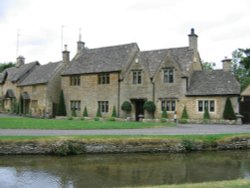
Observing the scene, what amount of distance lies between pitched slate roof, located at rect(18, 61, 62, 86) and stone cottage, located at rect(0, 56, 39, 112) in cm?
198

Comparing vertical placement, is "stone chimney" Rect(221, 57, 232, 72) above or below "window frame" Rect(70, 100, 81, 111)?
above

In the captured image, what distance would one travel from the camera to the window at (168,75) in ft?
140

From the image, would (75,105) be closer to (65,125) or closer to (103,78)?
(103,78)

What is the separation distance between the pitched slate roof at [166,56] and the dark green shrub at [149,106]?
3.71 meters

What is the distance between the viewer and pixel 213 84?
40.8 m

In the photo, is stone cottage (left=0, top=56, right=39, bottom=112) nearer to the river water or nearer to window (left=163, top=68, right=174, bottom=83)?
window (left=163, top=68, right=174, bottom=83)

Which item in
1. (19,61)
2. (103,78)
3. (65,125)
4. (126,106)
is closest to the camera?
(65,125)

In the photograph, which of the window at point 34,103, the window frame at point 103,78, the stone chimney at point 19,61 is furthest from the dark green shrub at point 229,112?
the stone chimney at point 19,61

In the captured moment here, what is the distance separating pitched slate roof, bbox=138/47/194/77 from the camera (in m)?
42.6

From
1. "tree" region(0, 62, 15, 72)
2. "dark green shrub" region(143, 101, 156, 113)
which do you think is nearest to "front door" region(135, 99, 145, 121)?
"dark green shrub" region(143, 101, 156, 113)

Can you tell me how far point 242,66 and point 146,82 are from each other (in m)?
35.2

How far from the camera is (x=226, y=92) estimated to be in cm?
3891

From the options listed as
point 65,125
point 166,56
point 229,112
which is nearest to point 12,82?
point 166,56

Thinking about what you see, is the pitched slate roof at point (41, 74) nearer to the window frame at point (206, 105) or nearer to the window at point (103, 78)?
the window at point (103, 78)
